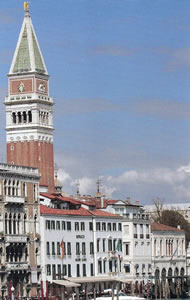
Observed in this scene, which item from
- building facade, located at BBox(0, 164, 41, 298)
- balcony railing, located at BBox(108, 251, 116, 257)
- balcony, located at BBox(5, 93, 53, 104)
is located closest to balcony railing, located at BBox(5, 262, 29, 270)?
building facade, located at BBox(0, 164, 41, 298)

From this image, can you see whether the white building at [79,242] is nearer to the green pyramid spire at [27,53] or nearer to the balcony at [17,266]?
the balcony at [17,266]

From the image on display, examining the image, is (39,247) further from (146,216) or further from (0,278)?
(146,216)

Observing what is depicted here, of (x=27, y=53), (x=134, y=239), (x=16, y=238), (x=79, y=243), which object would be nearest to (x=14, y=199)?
(x=16, y=238)

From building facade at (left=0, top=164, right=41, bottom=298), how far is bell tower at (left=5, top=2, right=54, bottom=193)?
4769 centimetres

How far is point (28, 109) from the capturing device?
569 feet

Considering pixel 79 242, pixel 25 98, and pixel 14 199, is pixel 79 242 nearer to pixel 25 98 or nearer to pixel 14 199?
pixel 14 199

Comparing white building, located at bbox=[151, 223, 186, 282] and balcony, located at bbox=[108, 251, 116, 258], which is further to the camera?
white building, located at bbox=[151, 223, 186, 282]

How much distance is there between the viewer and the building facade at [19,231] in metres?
118

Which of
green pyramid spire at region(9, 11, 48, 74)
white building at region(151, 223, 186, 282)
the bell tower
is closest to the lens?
white building at region(151, 223, 186, 282)

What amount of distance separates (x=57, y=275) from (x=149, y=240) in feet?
84.0

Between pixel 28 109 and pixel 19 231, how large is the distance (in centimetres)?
5369

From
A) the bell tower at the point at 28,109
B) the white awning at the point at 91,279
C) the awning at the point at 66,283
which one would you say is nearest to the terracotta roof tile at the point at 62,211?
the white awning at the point at 91,279

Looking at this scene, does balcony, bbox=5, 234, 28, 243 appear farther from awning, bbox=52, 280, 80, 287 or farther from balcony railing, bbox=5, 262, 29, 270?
awning, bbox=52, 280, 80, 287

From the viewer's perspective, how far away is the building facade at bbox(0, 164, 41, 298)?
118 m
